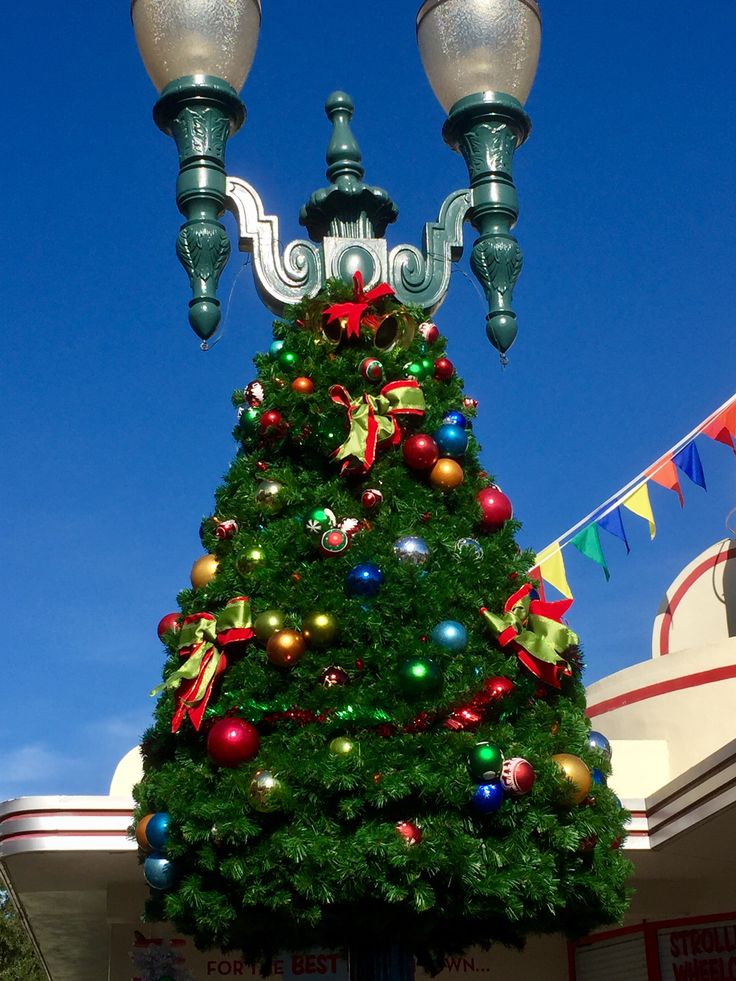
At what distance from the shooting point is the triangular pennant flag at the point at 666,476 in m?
12.7

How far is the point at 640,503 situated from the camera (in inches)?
495

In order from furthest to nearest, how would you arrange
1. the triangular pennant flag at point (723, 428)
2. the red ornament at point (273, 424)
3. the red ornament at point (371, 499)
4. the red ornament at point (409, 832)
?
the triangular pennant flag at point (723, 428)
the red ornament at point (273, 424)
the red ornament at point (371, 499)
the red ornament at point (409, 832)

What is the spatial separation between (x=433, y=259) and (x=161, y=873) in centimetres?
318

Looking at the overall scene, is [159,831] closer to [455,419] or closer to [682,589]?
[455,419]

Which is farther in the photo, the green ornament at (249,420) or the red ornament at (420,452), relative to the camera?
the green ornament at (249,420)

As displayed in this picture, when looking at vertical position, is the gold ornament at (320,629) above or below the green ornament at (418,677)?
above

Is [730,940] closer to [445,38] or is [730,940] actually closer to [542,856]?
[542,856]

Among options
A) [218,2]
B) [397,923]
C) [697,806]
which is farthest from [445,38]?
[697,806]

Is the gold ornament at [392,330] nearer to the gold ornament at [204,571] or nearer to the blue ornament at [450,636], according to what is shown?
the gold ornament at [204,571]

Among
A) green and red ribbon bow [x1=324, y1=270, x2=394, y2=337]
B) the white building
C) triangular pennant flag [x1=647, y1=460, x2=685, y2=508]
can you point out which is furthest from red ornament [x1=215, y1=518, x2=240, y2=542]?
triangular pennant flag [x1=647, y1=460, x2=685, y2=508]

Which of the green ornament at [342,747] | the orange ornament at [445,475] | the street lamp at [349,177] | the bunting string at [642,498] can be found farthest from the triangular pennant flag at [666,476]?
the green ornament at [342,747]

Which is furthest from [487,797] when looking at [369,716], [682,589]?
[682,589]

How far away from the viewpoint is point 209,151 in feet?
20.1

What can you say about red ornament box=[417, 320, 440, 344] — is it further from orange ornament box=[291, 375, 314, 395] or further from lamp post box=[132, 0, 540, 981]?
orange ornament box=[291, 375, 314, 395]
